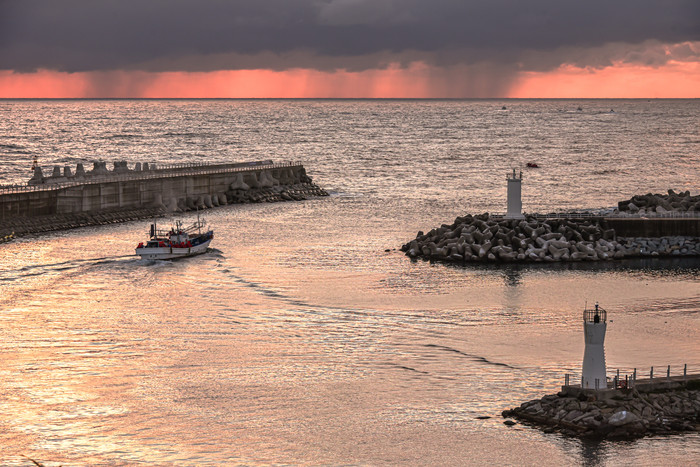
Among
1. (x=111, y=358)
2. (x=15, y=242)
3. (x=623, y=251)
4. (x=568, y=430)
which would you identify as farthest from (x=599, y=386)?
(x=15, y=242)

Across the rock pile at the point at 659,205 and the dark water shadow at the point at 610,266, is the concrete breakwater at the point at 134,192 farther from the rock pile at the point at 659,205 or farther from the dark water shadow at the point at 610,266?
the rock pile at the point at 659,205

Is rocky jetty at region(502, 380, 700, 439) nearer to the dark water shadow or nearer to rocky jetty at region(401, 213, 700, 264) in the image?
the dark water shadow

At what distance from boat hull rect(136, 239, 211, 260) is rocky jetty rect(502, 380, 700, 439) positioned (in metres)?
35.4

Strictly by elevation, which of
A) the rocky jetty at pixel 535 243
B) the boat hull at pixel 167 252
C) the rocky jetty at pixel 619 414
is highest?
the rocky jetty at pixel 535 243

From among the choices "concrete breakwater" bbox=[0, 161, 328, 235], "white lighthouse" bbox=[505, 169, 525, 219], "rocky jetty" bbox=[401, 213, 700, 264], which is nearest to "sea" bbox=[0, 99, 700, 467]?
"rocky jetty" bbox=[401, 213, 700, 264]

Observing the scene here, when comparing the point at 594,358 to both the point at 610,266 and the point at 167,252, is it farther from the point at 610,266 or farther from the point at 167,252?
the point at 167,252

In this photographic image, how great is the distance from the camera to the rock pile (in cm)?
6888

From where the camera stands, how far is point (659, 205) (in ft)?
230

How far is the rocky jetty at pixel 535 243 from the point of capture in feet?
204

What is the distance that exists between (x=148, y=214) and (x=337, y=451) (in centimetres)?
5609

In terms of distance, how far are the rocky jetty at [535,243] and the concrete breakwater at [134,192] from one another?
25.6 m

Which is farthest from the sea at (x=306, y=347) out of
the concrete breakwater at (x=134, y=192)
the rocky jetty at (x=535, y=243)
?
the concrete breakwater at (x=134, y=192)

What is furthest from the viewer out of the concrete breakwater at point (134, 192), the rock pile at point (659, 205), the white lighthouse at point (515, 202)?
the concrete breakwater at point (134, 192)

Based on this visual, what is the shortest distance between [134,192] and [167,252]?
22.3 metres
